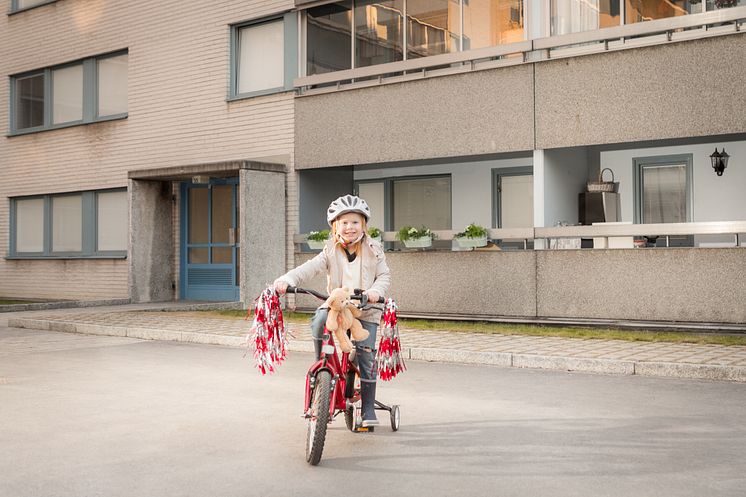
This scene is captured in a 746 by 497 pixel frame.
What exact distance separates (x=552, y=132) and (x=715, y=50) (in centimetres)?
280

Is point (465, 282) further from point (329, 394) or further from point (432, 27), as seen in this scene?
point (329, 394)

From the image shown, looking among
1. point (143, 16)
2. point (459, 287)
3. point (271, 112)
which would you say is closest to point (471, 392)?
point (459, 287)

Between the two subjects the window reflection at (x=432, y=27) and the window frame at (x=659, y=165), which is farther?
the window frame at (x=659, y=165)

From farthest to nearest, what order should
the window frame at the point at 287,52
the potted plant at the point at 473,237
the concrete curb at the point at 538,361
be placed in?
the window frame at the point at 287,52 → the potted plant at the point at 473,237 → the concrete curb at the point at 538,361

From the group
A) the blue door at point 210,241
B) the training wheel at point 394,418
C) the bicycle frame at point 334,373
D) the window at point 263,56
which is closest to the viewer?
the bicycle frame at point 334,373

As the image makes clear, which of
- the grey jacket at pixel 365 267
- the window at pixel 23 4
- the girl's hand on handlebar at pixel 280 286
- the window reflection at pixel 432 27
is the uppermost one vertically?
the window at pixel 23 4

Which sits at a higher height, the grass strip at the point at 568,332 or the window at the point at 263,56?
the window at the point at 263,56

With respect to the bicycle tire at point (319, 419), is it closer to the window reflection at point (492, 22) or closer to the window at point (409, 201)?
the window reflection at point (492, 22)

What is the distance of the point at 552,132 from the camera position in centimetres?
1491

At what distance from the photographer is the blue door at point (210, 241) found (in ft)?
68.1

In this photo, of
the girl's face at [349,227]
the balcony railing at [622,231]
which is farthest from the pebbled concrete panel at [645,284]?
the girl's face at [349,227]

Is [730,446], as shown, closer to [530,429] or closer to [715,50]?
[530,429]

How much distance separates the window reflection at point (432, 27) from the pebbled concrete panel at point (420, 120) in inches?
24.6

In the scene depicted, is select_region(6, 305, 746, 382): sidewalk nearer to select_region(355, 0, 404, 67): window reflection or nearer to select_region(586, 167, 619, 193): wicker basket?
select_region(586, 167, 619, 193): wicker basket
